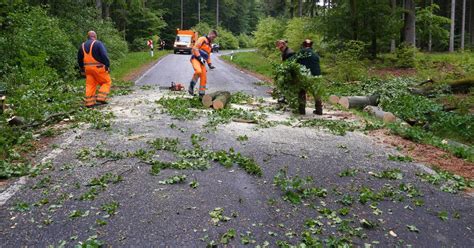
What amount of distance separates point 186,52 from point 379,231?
42.5 meters

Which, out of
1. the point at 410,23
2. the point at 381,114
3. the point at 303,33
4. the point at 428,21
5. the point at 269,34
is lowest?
the point at 381,114

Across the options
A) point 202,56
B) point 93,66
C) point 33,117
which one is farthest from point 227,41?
point 33,117

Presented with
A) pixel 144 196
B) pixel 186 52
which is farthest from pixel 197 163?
pixel 186 52

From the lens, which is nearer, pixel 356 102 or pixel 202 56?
pixel 202 56

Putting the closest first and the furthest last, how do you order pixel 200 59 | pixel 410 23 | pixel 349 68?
pixel 200 59
pixel 349 68
pixel 410 23

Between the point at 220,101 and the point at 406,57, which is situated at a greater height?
the point at 406,57

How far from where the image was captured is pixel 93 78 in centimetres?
1098

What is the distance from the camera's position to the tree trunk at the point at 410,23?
73.8 feet

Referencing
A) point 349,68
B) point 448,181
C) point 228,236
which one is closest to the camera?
point 228,236

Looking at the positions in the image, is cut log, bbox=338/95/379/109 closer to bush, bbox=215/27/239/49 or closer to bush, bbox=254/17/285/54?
bush, bbox=254/17/285/54

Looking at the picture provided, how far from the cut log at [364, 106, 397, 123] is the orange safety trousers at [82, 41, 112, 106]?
703cm

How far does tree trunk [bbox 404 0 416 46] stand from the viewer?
2250 centimetres

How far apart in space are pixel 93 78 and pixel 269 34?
26.4 meters

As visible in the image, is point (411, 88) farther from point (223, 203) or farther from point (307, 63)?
point (223, 203)
